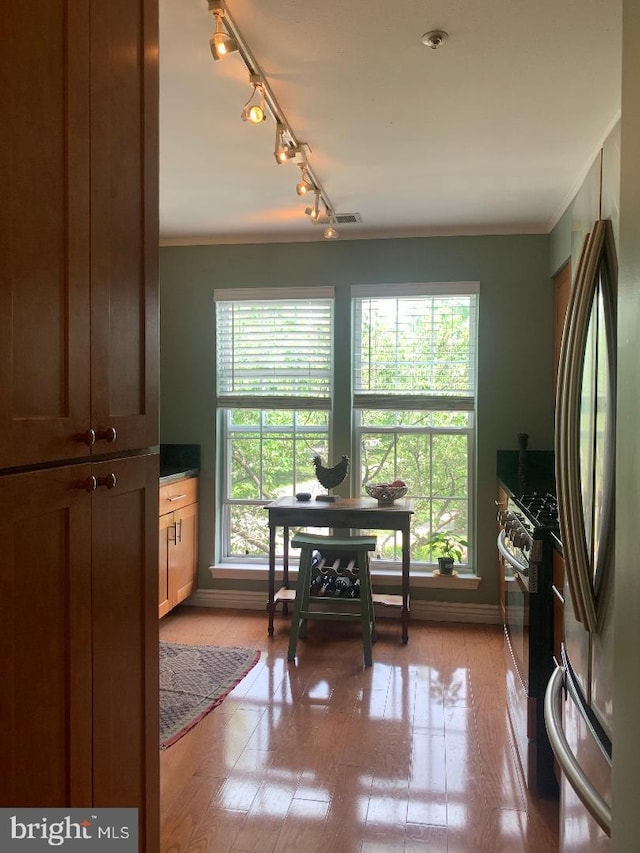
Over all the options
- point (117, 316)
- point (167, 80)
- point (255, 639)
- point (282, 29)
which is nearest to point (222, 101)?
point (167, 80)

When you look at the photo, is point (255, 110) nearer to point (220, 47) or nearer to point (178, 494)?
point (220, 47)

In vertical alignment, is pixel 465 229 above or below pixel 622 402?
above

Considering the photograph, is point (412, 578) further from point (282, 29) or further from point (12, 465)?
point (12, 465)

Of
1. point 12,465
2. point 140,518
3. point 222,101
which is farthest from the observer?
point 222,101

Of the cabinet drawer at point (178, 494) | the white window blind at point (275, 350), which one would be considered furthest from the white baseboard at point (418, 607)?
the white window blind at point (275, 350)

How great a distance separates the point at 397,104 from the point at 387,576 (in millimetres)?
2890

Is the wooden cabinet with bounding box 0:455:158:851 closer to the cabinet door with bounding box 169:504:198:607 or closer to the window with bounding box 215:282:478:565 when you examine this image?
the cabinet door with bounding box 169:504:198:607

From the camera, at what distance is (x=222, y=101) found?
2416 millimetres

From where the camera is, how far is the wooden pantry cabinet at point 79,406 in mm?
994

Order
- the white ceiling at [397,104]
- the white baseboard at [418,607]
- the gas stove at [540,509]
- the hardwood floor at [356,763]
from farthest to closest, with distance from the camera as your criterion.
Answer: the white baseboard at [418,607], the gas stove at [540,509], the hardwood floor at [356,763], the white ceiling at [397,104]

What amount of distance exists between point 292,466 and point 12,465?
11.7 feet

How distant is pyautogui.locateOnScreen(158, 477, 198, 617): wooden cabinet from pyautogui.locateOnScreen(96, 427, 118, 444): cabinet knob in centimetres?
271

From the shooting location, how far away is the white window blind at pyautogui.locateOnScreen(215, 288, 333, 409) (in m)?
4.41

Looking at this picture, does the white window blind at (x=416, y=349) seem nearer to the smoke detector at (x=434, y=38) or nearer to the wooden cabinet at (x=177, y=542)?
the wooden cabinet at (x=177, y=542)
